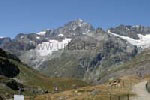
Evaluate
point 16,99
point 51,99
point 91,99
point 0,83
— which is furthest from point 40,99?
point 0,83

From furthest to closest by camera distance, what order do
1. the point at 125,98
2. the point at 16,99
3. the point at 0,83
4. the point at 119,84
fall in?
the point at 0,83, the point at 119,84, the point at 125,98, the point at 16,99

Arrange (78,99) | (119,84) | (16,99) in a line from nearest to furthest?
(16,99) < (78,99) < (119,84)

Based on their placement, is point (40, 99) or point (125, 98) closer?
point (125, 98)

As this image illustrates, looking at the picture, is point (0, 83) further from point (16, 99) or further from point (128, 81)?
point (16, 99)

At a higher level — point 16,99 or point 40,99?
point 16,99

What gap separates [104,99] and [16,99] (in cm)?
3375

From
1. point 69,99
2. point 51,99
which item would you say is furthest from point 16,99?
point 51,99

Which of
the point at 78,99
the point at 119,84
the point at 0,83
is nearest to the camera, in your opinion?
the point at 78,99

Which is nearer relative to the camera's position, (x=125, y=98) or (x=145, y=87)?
(x=125, y=98)

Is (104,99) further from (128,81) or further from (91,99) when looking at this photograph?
(128,81)

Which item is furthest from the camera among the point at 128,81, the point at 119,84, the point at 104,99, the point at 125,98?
the point at 128,81

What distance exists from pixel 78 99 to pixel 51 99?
49.6ft

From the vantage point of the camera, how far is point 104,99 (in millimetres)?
60406

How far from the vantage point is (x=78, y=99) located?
214 feet
